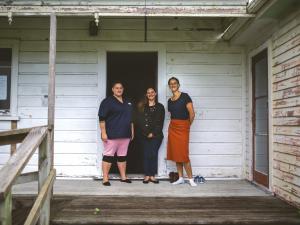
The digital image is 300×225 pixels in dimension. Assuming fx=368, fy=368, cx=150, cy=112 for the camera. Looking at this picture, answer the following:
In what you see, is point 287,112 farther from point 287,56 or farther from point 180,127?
point 180,127

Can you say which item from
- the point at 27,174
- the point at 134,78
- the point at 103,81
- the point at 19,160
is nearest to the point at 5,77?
the point at 103,81

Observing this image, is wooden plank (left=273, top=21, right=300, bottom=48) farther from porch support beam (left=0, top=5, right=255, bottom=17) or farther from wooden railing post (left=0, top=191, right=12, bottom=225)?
wooden railing post (left=0, top=191, right=12, bottom=225)

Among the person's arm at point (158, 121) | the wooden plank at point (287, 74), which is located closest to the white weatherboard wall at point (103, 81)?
the person's arm at point (158, 121)

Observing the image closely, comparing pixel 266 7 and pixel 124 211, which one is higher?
pixel 266 7

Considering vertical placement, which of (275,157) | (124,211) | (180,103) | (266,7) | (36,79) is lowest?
(124,211)

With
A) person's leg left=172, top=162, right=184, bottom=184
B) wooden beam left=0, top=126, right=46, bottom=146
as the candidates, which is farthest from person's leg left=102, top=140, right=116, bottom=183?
wooden beam left=0, top=126, right=46, bottom=146

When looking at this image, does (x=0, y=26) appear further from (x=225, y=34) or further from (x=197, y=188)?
(x=197, y=188)

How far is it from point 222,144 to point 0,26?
13.8 ft

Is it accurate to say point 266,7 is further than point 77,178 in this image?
No

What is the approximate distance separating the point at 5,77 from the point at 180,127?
3.03 m

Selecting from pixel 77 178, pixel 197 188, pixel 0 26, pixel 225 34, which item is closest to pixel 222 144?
pixel 197 188

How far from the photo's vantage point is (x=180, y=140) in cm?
557

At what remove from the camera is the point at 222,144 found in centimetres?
613

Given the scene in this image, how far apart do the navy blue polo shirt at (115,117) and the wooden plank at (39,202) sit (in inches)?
65.6
